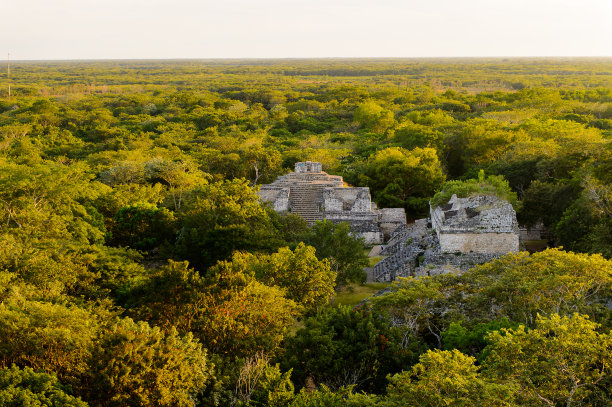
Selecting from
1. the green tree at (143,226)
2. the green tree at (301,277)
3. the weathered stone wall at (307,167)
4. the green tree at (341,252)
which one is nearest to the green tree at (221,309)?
the green tree at (301,277)

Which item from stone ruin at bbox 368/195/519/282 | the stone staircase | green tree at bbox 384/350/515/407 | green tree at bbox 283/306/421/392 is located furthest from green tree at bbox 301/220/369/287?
green tree at bbox 384/350/515/407

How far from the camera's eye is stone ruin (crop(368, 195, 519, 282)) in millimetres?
15188

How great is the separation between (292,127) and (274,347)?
43085 millimetres

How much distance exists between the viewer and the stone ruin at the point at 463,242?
49.8 ft

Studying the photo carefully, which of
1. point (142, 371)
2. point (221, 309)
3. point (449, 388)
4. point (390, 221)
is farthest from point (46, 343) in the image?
point (390, 221)

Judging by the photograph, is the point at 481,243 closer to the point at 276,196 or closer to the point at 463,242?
the point at 463,242

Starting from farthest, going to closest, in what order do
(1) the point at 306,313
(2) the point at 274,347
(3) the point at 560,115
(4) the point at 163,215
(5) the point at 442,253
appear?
(3) the point at 560,115, (4) the point at 163,215, (5) the point at 442,253, (1) the point at 306,313, (2) the point at 274,347

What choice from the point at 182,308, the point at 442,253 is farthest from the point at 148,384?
the point at 442,253

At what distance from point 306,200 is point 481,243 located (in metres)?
10.1

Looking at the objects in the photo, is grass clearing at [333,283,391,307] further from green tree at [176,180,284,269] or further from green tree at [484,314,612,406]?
green tree at [484,314,612,406]

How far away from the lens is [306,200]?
23.8 m

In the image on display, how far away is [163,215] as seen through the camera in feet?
62.0

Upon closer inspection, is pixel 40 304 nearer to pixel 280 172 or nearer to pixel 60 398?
pixel 60 398

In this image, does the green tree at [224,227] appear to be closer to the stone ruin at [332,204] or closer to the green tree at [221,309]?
the stone ruin at [332,204]
